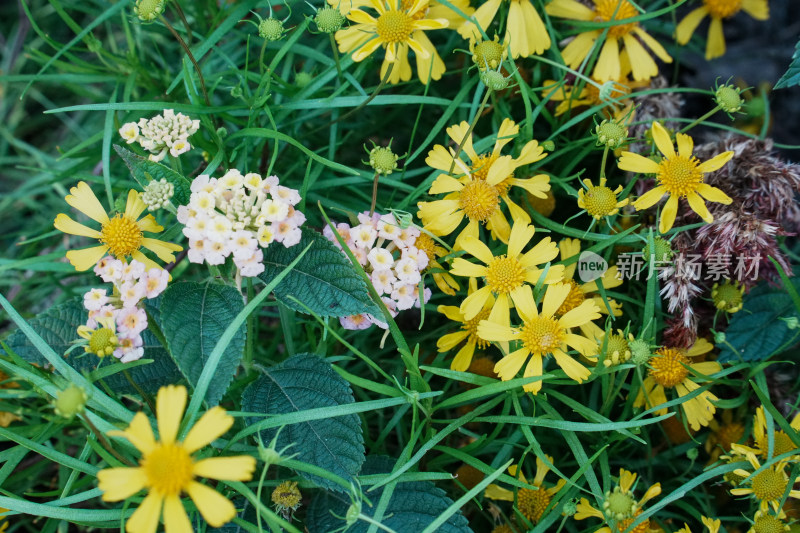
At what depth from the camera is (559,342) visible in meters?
1.20

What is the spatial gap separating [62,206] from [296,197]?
117 centimetres

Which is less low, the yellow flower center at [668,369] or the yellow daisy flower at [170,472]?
the yellow flower center at [668,369]

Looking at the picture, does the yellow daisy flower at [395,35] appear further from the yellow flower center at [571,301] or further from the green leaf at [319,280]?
the yellow flower center at [571,301]

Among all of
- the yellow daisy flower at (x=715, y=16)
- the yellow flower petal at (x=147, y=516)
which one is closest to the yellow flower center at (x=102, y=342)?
the yellow flower petal at (x=147, y=516)

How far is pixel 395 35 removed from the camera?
51.8 inches

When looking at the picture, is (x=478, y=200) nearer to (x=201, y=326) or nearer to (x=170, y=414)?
(x=201, y=326)

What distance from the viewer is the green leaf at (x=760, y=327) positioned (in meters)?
1.33

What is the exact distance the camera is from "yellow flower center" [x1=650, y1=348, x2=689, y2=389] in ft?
4.30

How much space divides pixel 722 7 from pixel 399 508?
1548 mm

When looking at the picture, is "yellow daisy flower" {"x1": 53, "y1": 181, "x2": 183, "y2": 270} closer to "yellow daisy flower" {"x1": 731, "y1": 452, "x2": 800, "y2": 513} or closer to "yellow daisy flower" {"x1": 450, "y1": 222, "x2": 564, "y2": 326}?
"yellow daisy flower" {"x1": 450, "y1": 222, "x2": 564, "y2": 326}

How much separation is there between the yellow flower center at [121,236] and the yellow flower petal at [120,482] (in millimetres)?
452

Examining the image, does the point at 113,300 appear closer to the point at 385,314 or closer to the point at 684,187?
the point at 385,314

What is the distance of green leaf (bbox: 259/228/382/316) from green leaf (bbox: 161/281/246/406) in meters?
0.09

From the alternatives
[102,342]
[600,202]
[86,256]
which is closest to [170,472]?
[102,342]
